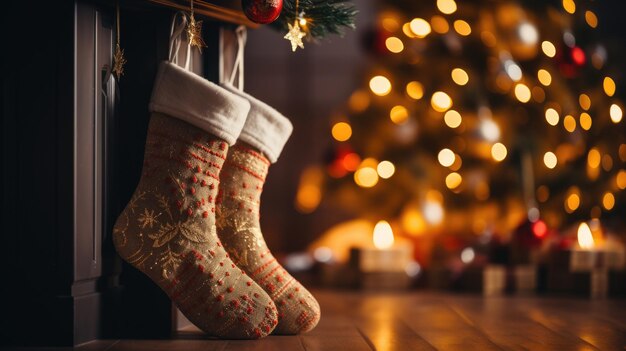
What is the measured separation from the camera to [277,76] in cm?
344

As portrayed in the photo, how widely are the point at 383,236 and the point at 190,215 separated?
1.25 metres

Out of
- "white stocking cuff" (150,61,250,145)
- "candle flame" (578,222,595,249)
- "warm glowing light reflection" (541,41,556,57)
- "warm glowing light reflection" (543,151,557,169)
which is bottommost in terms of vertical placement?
"candle flame" (578,222,595,249)

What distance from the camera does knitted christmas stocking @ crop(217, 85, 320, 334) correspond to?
1.38 metres

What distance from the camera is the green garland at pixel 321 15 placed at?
144 centimetres

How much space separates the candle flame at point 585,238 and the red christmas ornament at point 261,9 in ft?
4.75

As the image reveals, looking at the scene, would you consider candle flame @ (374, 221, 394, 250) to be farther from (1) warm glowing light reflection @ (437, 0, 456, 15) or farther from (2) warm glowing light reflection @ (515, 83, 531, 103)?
(1) warm glowing light reflection @ (437, 0, 456, 15)

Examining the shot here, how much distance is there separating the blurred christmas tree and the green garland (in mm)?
1008

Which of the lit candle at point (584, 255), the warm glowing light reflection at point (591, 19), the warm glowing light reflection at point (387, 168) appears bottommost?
the lit candle at point (584, 255)

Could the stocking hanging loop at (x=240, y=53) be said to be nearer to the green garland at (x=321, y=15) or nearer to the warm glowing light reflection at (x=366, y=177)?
the green garland at (x=321, y=15)

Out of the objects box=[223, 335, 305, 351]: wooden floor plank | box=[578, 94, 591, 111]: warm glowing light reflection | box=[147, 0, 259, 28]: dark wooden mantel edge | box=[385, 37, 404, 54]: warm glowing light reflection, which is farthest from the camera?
box=[385, 37, 404, 54]: warm glowing light reflection

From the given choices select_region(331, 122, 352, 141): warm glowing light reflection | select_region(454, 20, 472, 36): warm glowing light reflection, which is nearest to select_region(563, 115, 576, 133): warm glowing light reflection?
select_region(454, 20, 472, 36): warm glowing light reflection

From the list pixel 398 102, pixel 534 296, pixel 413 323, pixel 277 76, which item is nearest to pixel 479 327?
pixel 413 323

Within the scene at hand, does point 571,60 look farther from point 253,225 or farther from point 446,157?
point 253,225
